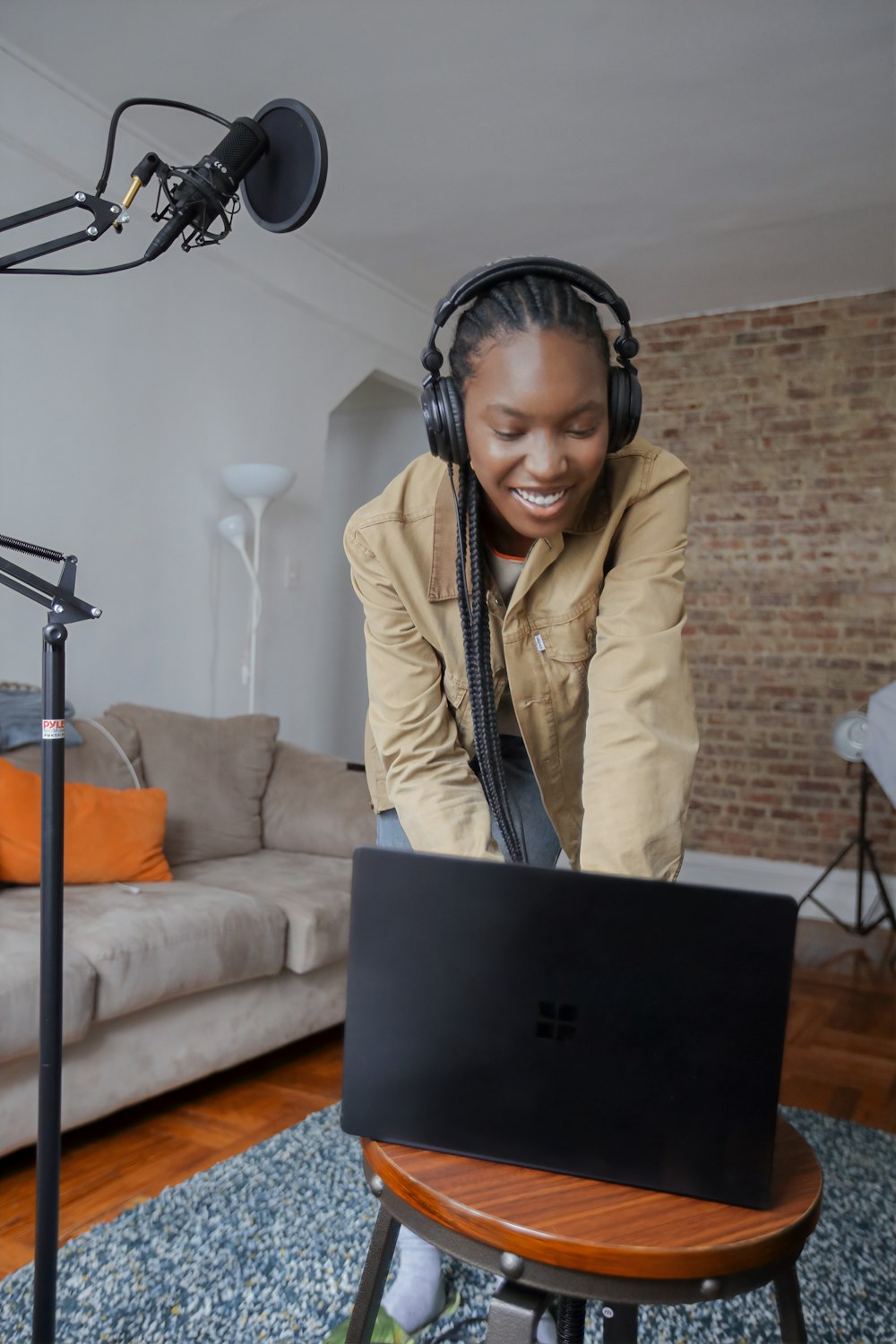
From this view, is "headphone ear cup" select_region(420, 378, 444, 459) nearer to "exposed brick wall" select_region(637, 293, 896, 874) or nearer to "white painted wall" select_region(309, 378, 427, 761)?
"white painted wall" select_region(309, 378, 427, 761)

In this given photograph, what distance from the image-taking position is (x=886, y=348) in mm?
4781

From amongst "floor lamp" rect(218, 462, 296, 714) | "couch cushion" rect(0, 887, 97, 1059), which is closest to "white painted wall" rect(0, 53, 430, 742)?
"floor lamp" rect(218, 462, 296, 714)

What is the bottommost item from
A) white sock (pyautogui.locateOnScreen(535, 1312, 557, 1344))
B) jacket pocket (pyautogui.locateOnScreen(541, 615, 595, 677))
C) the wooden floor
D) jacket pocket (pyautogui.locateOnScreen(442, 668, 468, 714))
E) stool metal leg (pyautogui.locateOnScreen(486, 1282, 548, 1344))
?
the wooden floor

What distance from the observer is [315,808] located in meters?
3.28

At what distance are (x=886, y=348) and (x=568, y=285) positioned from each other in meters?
4.17

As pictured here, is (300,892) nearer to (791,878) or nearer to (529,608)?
(529,608)

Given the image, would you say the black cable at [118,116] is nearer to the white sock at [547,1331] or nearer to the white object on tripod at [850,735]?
the white sock at [547,1331]

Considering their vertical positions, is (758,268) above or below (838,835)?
above

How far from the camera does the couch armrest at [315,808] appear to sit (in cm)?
323

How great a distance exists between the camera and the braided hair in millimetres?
1089

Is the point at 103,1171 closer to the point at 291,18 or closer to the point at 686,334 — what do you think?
the point at 291,18

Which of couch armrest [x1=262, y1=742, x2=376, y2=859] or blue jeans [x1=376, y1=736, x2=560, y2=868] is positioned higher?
blue jeans [x1=376, y1=736, x2=560, y2=868]

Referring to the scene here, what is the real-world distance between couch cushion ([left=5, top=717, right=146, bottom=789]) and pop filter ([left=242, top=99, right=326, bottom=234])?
178 cm

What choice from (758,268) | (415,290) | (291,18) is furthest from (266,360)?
(758,268)
